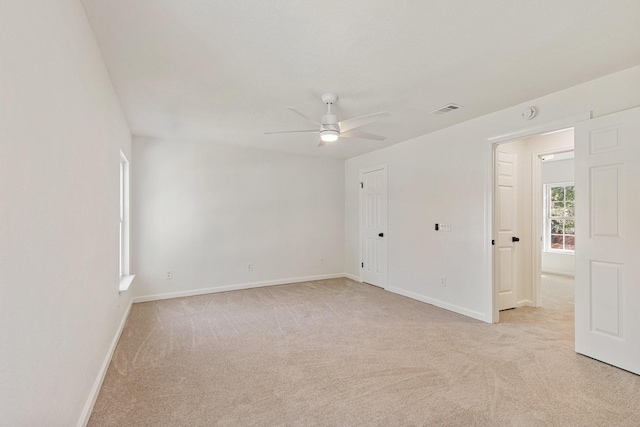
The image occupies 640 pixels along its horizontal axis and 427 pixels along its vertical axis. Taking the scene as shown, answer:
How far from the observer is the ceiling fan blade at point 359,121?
2870mm

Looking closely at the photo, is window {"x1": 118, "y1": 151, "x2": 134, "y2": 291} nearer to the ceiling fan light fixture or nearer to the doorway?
the ceiling fan light fixture

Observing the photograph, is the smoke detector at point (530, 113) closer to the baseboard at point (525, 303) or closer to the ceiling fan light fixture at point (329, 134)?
the ceiling fan light fixture at point (329, 134)

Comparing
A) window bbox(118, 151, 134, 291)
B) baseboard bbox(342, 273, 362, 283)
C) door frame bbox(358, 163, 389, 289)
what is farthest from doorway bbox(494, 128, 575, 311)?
window bbox(118, 151, 134, 291)

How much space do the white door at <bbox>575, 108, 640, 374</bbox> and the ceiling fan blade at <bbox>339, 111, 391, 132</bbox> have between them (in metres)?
1.82

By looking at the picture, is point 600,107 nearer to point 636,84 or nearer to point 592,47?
point 636,84

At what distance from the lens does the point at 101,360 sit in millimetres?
2463

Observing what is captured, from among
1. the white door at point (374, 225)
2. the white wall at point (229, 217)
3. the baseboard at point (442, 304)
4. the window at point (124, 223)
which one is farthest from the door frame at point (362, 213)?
the window at point (124, 223)

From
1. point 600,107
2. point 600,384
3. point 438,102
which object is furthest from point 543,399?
point 438,102

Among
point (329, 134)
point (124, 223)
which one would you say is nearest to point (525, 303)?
point (329, 134)

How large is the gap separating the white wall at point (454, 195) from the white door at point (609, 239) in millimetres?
282

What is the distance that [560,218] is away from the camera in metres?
6.94

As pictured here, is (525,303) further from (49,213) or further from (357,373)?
(49,213)

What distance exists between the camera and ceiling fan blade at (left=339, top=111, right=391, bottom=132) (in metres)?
2.87

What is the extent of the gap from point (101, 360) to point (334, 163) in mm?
4939
